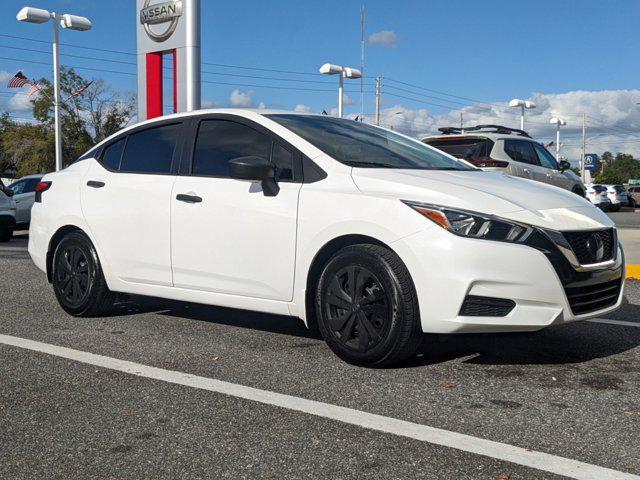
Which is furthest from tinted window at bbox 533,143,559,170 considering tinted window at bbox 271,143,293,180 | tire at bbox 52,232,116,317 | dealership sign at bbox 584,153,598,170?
dealership sign at bbox 584,153,598,170

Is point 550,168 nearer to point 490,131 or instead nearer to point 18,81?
point 490,131

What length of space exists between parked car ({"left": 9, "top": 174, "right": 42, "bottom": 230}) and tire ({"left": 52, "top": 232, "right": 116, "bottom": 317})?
40.7 ft

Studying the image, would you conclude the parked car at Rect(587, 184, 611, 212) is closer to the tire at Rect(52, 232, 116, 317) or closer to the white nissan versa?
the white nissan versa

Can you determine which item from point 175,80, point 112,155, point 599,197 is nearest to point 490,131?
point 175,80

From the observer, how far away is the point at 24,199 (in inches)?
741

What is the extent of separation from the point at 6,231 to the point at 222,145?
39.7ft

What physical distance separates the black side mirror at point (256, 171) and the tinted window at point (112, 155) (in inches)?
62.3

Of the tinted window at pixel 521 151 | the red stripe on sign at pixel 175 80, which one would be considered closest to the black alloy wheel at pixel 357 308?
the tinted window at pixel 521 151

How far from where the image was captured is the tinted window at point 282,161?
16.6ft

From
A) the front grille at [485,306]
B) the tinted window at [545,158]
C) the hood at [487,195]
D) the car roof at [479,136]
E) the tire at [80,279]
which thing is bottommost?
the tire at [80,279]

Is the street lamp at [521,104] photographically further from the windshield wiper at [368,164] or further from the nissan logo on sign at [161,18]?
the windshield wiper at [368,164]

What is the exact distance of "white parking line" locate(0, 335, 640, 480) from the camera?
3.04 metres

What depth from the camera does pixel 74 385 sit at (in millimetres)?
4285

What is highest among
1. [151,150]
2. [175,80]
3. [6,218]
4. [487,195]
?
[175,80]
